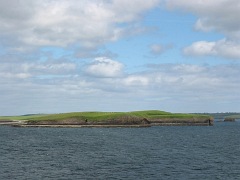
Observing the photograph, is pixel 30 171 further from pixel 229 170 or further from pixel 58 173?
pixel 229 170

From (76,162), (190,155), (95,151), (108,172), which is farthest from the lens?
(95,151)

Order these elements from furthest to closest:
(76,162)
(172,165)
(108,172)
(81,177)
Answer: (76,162) → (172,165) → (108,172) → (81,177)

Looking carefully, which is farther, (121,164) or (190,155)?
(190,155)

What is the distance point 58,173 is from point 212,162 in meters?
34.7

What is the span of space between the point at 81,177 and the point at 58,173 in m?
5.78

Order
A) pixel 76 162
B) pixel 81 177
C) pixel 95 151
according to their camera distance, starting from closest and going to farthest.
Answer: pixel 81 177 < pixel 76 162 < pixel 95 151

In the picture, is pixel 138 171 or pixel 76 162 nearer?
pixel 138 171

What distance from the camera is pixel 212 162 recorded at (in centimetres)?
7850

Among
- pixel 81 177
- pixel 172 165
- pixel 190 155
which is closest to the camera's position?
pixel 81 177

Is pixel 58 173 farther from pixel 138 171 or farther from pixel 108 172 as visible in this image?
pixel 138 171

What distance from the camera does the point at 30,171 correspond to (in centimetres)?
6669

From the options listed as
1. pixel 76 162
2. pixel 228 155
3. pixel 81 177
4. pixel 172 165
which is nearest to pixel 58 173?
pixel 81 177

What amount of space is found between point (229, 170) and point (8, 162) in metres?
46.4

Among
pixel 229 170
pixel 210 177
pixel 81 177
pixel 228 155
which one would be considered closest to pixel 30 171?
pixel 81 177
